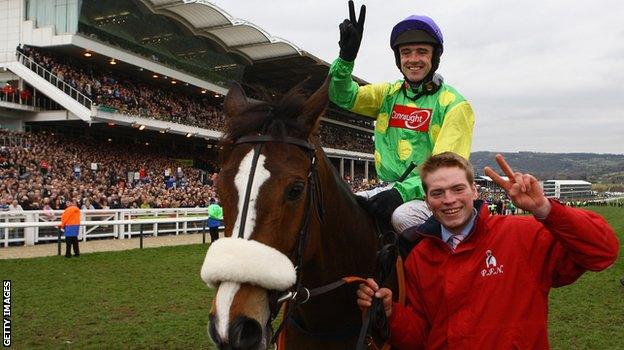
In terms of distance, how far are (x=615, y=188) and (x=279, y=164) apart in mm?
107250

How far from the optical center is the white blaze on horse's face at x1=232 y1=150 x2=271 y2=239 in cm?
170

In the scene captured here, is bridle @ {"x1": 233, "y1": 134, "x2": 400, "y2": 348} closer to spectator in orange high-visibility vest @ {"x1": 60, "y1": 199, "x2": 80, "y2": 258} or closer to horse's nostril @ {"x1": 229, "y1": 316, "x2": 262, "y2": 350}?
horse's nostril @ {"x1": 229, "y1": 316, "x2": 262, "y2": 350}

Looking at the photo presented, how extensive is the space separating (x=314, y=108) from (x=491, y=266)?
34.5 inches

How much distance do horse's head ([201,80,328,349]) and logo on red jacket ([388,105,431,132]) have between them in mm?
697

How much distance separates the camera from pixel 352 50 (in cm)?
250

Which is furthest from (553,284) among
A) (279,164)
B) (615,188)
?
(615,188)

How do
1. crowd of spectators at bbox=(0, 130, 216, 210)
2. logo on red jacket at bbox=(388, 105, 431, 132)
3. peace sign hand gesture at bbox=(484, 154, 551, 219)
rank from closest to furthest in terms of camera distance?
peace sign hand gesture at bbox=(484, 154, 551, 219) → logo on red jacket at bbox=(388, 105, 431, 132) → crowd of spectators at bbox=(0, 130, 216, 210)

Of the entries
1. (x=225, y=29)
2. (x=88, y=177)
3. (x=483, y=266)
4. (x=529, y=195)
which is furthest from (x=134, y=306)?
(x=225, y=29)

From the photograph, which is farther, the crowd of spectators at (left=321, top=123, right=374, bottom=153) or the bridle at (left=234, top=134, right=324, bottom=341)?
the crowd of spectators at (left=321, top=123, right=374, bottom=153)

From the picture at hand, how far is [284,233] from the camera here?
176 cm

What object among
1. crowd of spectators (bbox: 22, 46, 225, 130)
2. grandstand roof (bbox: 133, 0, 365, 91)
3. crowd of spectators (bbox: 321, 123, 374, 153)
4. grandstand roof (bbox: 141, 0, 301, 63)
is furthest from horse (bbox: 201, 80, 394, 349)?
crowd of spectators (bbox: 321, 123, 374, 153)

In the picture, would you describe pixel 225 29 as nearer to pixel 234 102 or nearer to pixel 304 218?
pixel 234 102

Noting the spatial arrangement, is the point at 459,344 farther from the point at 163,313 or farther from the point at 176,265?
the point at 176,265

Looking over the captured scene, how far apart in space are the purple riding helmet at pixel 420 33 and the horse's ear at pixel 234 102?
881mm
